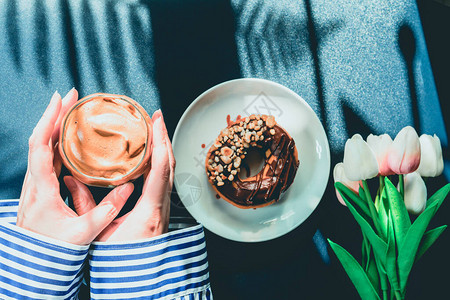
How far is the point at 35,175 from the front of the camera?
0.72 meters

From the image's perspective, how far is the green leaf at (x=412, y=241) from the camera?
65cm

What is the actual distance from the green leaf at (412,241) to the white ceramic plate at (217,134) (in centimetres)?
24

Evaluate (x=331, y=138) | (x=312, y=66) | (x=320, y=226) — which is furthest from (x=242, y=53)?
(x=320, y=226)

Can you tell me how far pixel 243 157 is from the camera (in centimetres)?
89

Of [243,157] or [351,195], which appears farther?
[243,157]

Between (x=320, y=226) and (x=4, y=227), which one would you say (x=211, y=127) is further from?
(x=4, y=227)

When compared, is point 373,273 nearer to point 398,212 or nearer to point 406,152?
point 398,212

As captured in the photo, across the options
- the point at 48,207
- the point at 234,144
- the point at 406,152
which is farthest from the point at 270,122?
the point at 48,207

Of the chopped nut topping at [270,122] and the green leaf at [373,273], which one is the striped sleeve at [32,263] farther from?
the green leaf at [373,273]

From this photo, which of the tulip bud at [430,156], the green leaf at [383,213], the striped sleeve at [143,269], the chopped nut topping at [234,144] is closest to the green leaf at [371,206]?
the green leaf at [383,213]

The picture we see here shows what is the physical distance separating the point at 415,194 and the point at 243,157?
1.32ft

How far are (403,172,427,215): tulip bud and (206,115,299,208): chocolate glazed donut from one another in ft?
0.88

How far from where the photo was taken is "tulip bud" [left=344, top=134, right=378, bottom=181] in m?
0.67

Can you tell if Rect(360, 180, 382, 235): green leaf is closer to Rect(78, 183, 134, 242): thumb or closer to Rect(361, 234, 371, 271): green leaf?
Rect(361, 234, 371, 271): green leaf
